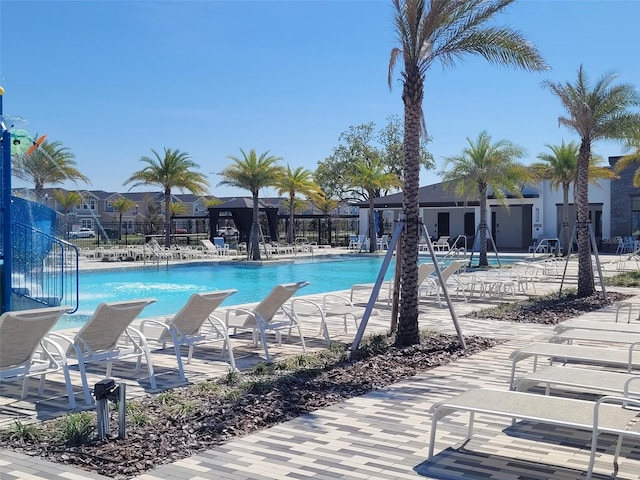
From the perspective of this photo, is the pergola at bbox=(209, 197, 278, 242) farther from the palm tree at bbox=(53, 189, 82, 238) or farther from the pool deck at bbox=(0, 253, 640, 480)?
the pool deck at bbox=(0, 253, 640, 480)

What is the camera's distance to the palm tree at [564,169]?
30953 millimetres

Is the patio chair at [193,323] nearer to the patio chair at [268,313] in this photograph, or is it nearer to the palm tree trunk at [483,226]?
the patio chair at [268,313]

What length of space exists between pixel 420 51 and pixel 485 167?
17.5m

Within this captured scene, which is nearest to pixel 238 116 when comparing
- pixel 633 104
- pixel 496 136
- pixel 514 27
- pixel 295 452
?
pixel 496 136

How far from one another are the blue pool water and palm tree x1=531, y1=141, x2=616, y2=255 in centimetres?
895

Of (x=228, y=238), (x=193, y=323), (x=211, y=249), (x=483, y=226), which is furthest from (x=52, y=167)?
(x=193, y=323)

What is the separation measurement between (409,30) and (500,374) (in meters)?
4.46

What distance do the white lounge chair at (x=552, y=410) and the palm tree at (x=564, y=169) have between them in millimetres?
27357

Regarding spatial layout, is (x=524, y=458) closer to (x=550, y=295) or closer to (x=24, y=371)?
(x=24, y=371)

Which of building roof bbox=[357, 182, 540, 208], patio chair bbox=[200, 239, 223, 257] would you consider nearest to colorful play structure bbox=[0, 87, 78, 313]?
patio chair bbox=[200, 239, 223, 257]

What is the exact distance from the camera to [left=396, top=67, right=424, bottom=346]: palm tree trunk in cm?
887

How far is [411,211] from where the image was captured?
9.02 metres

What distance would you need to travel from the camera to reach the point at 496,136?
2683 cm

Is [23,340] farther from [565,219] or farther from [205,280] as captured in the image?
[565,219]
